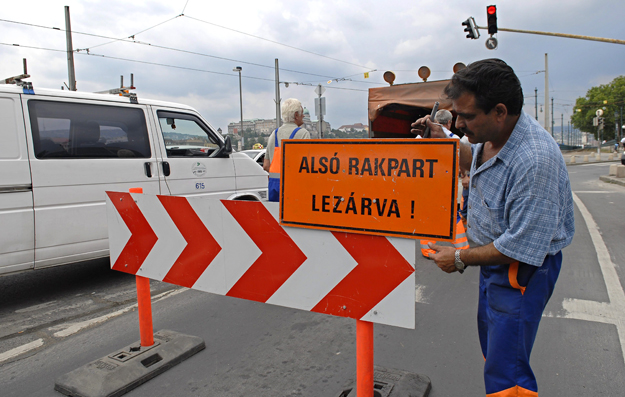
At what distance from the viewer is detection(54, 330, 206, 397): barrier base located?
110 inches

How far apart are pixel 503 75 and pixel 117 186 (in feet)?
14.8

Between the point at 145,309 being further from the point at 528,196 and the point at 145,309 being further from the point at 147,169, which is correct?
the point at 528,196

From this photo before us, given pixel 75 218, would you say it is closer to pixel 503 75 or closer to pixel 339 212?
pixel 339 212

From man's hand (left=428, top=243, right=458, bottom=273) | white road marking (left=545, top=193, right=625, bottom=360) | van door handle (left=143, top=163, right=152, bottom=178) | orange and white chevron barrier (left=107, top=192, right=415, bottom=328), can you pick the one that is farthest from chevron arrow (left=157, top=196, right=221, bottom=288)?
white road marking (left=545, top=193, right=625, bottom=360)

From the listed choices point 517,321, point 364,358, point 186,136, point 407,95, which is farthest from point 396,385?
point 407,95

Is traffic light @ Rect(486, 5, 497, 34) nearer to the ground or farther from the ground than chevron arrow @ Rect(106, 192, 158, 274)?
farther from the ground

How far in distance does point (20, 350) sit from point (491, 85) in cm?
403

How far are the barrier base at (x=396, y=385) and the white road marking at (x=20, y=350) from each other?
2739 mm

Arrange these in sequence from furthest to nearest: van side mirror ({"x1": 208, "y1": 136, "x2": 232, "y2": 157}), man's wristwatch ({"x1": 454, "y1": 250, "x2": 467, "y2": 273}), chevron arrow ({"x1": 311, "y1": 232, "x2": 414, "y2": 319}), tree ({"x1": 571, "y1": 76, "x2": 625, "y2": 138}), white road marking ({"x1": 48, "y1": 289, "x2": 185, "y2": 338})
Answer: tree ({"x1": 571, "y1": 76, "x2": 625, "y2": 138})
van side mirror ({"x1": 208, "y1": 136, "x2": 232, "y2": 157})
white road marking ({"x1": 48, "y1": 289, "x2": 185, "y2": 338})
chevron arrow ({"x1": 311, "y1": 232, "x2": 414, "y2": 319})
man's wristwatch ({"x1": 454, "y1": 250, "x2": 467, "y2": 273})

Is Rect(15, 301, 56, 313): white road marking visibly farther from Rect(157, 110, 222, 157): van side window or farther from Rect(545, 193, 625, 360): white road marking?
Rect(545, 193, 625, 360): white road marking

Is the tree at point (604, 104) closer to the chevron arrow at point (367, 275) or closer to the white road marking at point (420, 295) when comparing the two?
the white road marking at point (420, 295)

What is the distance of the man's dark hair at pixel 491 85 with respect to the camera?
5.63 ft

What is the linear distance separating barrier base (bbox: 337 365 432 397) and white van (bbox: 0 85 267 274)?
11.8 ft

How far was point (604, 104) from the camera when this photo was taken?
209 feet
